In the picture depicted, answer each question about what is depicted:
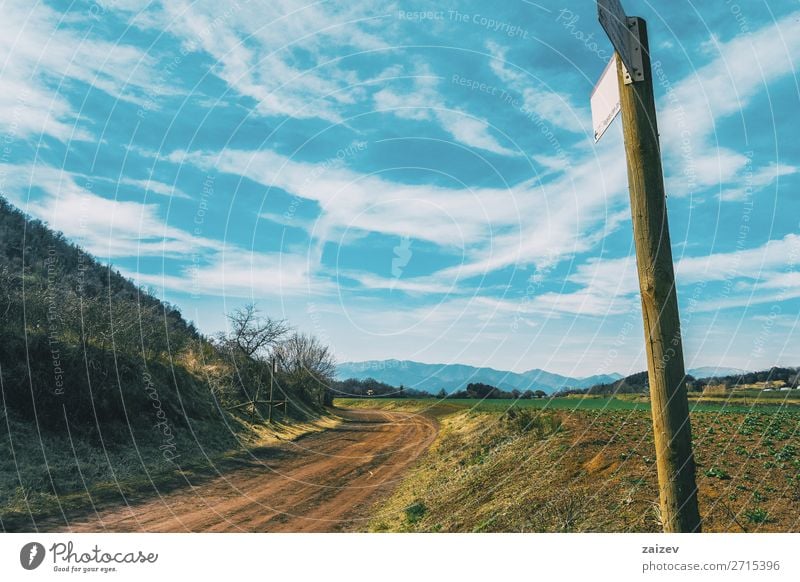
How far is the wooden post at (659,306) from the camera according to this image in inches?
154

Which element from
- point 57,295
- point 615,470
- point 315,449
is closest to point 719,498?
point 615,470

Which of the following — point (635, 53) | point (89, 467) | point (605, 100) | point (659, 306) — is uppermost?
point (635, 53)

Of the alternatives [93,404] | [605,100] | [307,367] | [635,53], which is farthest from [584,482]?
[307,367]

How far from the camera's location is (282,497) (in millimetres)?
14703

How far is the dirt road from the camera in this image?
11.8 metres

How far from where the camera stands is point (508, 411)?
2309 centimetres

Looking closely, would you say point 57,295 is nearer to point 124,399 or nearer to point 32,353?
point 32,353

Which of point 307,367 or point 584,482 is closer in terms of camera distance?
point 584,482

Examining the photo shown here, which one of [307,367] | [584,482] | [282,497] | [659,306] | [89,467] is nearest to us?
[659,306]

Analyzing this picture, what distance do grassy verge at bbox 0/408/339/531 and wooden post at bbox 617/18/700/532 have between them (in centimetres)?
1231

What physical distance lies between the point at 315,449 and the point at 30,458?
1345 centimetres

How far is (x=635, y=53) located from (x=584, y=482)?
9392 mm

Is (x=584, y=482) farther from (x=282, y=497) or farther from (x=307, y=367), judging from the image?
(x=307, y=367)

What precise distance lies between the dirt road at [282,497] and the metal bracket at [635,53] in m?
11.0
